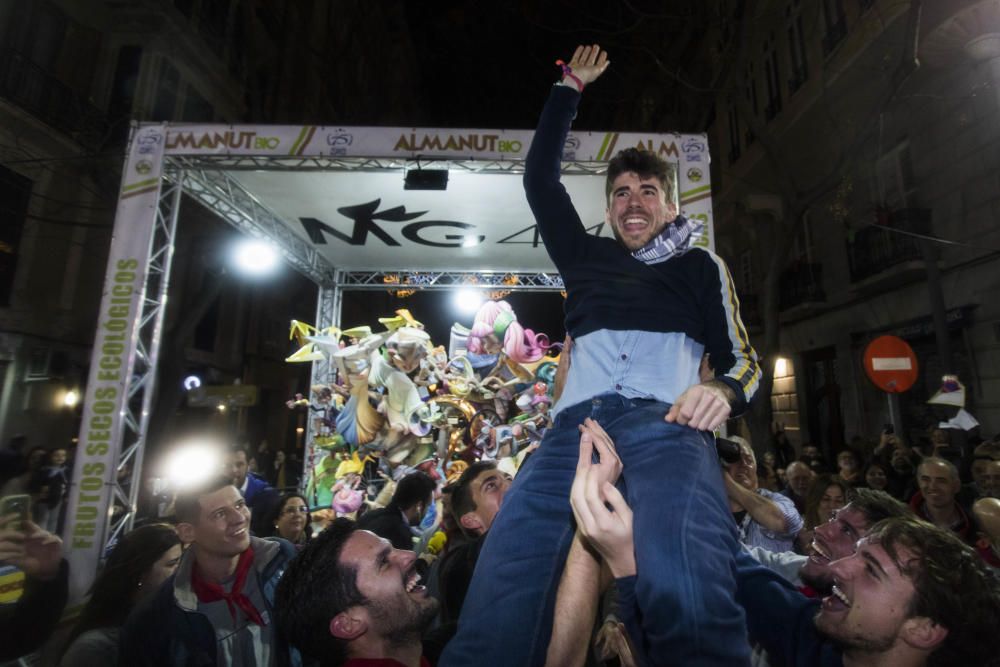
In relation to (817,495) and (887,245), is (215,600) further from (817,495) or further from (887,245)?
(887,245)

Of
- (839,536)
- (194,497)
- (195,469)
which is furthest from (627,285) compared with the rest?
(195,469)

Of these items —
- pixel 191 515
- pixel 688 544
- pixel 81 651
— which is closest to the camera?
pixel 688 544

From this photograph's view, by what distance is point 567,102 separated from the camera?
5.90 feet

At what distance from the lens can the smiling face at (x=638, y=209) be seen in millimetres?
1744

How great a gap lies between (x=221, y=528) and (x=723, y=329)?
8.75ft

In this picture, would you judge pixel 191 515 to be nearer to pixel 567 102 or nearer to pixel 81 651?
pixel 81 651

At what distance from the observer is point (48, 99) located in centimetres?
1080

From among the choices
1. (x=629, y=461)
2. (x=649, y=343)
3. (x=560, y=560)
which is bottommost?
(x=560, y=560)

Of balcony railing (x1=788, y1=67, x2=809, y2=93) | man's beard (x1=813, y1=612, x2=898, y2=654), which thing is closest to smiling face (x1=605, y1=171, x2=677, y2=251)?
man's beard (x1=813, y1=612, x2=898, y2=654)

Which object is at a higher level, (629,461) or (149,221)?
(149,221)

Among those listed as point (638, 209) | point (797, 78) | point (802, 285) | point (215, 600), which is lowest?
point (215, 600)

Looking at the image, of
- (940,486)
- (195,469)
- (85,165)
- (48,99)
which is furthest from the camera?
(85,165)

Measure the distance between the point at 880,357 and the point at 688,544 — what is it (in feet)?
25.2

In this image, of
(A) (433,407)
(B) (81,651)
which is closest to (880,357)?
(A) (433,407)
